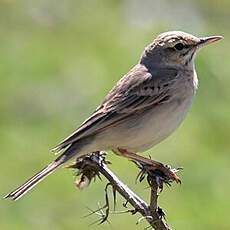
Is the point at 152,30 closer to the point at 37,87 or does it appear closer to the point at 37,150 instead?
the point at 37,87

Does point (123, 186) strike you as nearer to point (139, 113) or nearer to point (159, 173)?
point (159, 173)

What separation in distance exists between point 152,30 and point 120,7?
50.6 inches

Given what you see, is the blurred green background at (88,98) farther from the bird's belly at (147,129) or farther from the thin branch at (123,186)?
the thin branch at (123,186)

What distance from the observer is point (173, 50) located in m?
9.26

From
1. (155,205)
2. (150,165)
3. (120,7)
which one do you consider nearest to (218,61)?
(120,7)

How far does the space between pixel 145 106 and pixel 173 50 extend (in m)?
0.64

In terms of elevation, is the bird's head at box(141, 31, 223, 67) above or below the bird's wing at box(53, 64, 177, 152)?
above

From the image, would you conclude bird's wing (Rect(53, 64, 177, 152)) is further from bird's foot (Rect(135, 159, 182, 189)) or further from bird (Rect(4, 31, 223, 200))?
bird's foot (Rect(135, 159, 182, 189))

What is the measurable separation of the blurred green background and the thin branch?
14.9ft

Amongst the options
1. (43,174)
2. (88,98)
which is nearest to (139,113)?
(43,174)

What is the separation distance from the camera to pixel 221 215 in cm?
1211

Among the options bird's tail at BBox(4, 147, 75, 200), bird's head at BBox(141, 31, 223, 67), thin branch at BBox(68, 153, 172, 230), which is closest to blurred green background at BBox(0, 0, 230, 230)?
bird's head at BBox(141, 31, 223, 67)

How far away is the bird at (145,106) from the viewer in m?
8.50

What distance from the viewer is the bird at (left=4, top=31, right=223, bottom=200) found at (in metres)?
8.50
